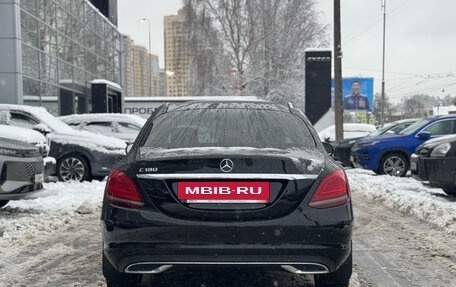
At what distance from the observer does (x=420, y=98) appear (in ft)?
267

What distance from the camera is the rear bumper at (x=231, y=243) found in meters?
3.13

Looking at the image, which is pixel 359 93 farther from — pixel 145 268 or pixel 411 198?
pixel 145 268

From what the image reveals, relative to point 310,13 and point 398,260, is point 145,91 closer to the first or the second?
point 310,13

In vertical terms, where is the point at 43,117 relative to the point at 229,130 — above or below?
above

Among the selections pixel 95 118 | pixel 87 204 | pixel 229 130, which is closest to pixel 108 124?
pixel 95 118

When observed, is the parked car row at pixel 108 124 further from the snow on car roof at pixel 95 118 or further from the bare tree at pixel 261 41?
the bare tree at pixel 261 41

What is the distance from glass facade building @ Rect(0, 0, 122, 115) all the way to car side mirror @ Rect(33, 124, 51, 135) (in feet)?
23.5

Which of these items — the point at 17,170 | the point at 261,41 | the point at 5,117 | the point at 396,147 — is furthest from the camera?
the point at 261,41

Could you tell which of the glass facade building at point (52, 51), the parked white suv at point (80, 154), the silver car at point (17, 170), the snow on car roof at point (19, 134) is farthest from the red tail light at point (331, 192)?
→ the glass facade building at point (52, 51)

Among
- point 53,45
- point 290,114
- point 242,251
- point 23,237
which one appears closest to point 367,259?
point 290,114

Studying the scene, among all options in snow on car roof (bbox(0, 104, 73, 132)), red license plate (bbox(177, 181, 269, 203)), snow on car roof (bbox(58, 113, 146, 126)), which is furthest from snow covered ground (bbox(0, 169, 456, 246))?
red license plate (bbox(177, 181, 269, 203))

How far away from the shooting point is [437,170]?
26.8ft

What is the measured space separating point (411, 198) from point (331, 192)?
572 cm

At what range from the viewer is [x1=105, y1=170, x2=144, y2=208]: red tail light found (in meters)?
3.22
